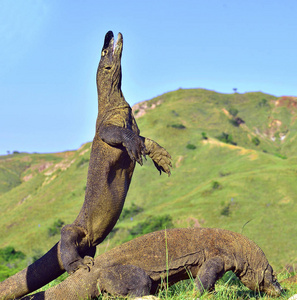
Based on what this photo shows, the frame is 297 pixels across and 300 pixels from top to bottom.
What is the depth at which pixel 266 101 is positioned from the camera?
11288cm

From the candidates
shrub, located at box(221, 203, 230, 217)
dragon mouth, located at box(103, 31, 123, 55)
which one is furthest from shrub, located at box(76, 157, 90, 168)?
dragon mouth, located at box(103, 31, 123, 55)

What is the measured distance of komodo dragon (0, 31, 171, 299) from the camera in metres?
6.63

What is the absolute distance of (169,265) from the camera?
6.62m

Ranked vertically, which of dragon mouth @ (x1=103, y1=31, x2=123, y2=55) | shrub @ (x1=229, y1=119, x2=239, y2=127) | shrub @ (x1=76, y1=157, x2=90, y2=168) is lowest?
dragon mouth @ (x1=103, y1=31, x2=123, y2=55)

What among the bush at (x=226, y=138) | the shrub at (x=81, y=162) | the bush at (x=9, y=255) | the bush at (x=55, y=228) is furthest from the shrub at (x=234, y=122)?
the bush at (x=9, y=255)

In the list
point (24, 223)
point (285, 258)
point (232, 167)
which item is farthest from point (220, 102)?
point (285, 258)

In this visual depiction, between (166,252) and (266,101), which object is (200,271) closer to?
(166,252)

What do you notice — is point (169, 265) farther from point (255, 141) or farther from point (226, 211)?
point (255, 141)

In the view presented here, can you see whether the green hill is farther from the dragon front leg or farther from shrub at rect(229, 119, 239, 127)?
the dragon front leg

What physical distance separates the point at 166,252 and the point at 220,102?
103m

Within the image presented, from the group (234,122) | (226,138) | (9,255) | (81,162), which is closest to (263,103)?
(234,122)

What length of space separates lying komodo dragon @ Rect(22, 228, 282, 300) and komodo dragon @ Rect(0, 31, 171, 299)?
290mm

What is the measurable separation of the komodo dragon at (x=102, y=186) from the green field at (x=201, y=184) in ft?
47.7

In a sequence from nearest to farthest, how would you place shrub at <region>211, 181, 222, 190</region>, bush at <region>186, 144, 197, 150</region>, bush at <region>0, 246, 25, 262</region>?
bush at <region>0, 246, 25, 262</region>
shrub at <region>211, 181, 222, 190</region>
bush at <region>186, 144, 197, 150</region>
